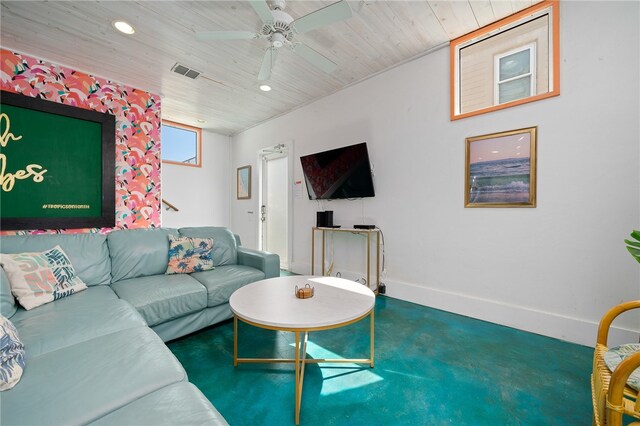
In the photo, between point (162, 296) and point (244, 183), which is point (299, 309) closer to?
point (162, 296)

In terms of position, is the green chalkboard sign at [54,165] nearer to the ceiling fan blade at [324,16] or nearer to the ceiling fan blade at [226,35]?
the ceiling fan blade at [226,35]

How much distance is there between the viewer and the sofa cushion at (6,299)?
1389 mm

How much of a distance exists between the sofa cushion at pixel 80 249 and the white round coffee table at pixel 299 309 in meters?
1.28

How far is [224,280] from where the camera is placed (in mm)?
2219

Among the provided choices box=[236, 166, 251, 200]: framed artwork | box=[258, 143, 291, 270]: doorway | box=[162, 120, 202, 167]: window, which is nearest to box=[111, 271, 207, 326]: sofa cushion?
box=[258, 143, 291, 270]: doorway

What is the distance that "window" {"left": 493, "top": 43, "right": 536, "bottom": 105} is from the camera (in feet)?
7.41

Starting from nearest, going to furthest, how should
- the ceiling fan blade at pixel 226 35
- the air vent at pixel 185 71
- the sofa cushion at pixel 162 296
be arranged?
the sofa cushion at pixel 162 296 < the ceiling fan blade at pixel 226 35 < the air vent at pixel 185 71

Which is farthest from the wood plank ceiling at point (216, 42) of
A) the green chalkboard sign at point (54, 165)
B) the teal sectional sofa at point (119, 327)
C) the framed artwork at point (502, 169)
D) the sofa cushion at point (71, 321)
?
the sofa cushion at point (71, 321)

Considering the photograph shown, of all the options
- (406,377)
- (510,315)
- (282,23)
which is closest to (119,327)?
(406,377)

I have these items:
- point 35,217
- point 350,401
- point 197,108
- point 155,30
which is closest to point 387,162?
point 350,401

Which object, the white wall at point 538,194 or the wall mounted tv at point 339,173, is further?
the wall mounted tv at point 339,173

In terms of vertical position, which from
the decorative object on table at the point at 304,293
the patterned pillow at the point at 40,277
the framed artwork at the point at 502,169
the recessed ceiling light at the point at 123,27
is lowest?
the decorative object on table at the point at 304,293

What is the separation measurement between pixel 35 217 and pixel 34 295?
5.85 ft

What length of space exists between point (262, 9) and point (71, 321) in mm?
2192
